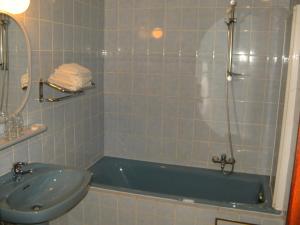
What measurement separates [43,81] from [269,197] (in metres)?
1.78

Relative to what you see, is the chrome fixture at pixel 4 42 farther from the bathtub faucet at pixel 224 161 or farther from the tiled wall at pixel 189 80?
the bathtub faucet at pixel 224 161

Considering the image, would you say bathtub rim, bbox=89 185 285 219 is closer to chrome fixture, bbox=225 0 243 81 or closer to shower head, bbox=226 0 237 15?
chrome fixture, bbox=225 0 243 81

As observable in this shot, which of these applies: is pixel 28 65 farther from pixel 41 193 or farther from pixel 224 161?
pixel 224 161

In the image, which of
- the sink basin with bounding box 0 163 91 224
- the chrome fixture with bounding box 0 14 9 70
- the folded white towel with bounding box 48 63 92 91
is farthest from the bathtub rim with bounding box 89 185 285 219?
the chrome fixture with bounding box 0 14 9 70

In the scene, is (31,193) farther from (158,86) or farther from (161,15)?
(161,15)

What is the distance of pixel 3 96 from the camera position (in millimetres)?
1824

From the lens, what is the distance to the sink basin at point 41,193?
4.84 ft

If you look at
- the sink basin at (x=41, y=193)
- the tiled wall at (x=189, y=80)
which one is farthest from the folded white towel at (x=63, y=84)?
the tiled wall at (x=189, y=80)

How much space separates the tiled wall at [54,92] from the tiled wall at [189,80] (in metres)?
0.20

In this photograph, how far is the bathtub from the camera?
108 inches

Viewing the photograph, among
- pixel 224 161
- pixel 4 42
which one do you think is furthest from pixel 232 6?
pixel 4 42

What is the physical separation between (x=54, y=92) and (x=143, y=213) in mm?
1063

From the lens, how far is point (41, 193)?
1.87m

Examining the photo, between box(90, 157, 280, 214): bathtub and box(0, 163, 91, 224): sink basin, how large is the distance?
723 millimetres
